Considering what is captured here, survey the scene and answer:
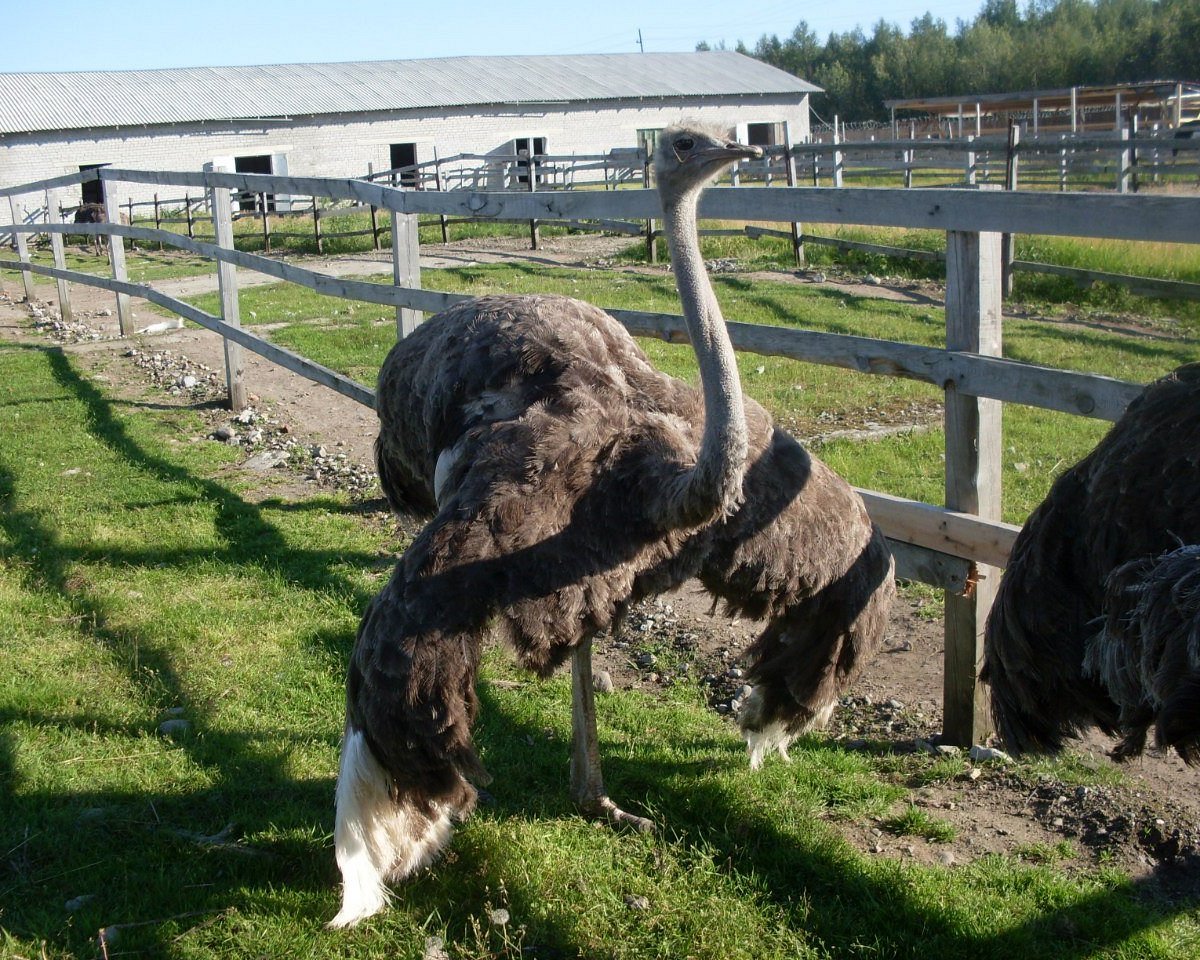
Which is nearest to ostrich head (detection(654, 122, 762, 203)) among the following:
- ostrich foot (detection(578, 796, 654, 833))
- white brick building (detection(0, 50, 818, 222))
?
ostrich foot (detection(578, 796, 654, 833))

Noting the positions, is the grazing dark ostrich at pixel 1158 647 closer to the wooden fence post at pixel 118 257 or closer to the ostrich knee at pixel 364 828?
the ostrich knee at pixel 364 828

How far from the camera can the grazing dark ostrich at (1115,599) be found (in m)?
1.89

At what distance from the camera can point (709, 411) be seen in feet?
10.0

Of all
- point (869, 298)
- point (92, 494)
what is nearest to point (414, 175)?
point (869, 298)

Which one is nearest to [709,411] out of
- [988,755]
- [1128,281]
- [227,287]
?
[988,755]

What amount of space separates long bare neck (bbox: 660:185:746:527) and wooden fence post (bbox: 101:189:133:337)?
9327 mm

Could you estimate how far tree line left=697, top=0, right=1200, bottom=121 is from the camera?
203ft

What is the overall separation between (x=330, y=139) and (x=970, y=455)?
3670 centimetres

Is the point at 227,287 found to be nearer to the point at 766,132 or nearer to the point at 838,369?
the point at 838,369

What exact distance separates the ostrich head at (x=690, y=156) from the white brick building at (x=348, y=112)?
3264cm

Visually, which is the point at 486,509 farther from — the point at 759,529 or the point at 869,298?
the point at 869,298

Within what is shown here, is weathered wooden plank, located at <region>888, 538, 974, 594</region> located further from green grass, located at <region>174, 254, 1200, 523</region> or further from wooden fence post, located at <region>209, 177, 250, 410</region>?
wooden fence post, located at <region>209, 177, 250, 410</region>

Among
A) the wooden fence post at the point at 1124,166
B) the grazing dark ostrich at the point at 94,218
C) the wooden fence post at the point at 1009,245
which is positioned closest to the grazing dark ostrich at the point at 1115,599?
the wooden fence post at the point at 1009,245

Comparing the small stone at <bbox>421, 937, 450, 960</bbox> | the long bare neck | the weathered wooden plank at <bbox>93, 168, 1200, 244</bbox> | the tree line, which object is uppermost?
the tree line
